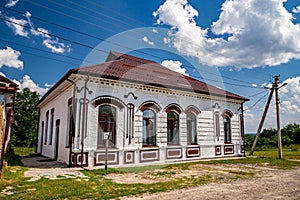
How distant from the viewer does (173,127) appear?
45.8 ft

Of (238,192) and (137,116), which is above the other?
(137,116)

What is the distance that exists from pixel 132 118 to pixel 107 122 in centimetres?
126

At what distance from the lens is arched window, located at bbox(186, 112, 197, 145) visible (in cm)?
1468

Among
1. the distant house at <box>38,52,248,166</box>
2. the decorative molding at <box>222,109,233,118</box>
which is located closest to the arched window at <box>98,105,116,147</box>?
the distant house at <box>38,52,248,166</box>

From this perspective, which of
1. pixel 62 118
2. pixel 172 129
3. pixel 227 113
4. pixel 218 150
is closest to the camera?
pixel 62 118

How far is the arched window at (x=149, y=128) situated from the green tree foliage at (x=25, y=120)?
2515cm

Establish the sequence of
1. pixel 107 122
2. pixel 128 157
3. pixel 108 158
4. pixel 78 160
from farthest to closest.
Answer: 1. pixel 128 157
2. pixel 107 122
3. pixel 108 158
4. pixel 78 160

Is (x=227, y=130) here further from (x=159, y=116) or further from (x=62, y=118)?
(x=62, y=118)

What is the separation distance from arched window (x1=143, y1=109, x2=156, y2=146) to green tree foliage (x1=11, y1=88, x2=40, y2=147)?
25.2 metres

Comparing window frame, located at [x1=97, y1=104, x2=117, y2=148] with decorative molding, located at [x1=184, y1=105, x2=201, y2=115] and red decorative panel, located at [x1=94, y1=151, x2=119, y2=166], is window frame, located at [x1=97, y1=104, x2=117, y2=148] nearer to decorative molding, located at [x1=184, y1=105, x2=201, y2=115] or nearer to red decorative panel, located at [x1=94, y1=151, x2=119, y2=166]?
red decorative panel, located at [x1=94, y1=151, x2=119, y2=166]

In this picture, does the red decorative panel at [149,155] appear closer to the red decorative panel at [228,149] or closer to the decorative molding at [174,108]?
the decorative molding at [174,108]

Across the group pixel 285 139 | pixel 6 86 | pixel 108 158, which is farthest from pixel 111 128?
pixel 285 139

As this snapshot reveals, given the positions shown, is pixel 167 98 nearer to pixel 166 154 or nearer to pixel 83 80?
pixel 166 154

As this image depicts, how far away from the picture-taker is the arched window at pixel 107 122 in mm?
11344
